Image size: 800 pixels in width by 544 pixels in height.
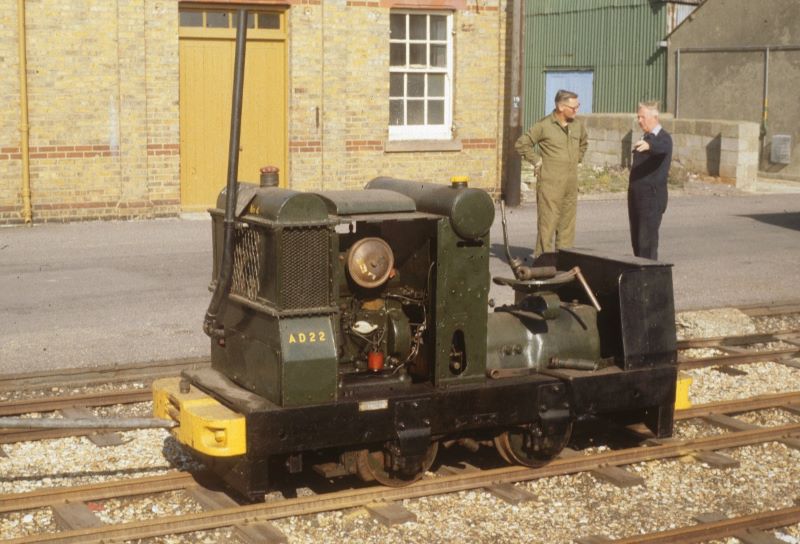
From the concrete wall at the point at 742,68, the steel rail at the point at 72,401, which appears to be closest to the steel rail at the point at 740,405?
the steel rail at the point at 72,401

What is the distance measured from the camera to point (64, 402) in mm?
8656

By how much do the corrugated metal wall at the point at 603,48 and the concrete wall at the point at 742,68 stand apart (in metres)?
0.84

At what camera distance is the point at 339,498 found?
6613 millimetres

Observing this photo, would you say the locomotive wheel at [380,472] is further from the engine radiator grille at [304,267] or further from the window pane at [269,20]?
the window pane at [269,20]

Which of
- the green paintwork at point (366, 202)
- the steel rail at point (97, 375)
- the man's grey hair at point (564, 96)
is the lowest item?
the steel rail at point (97, 375)

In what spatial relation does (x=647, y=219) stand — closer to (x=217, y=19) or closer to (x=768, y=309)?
(x=768, y=309)

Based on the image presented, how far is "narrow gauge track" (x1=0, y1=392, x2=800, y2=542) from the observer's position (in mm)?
6160

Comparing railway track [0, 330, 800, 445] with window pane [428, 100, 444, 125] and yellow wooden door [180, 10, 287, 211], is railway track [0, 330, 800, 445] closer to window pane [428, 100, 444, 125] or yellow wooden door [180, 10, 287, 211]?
yellow wooden door [180, 10, 287, 211]

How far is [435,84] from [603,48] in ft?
46.3

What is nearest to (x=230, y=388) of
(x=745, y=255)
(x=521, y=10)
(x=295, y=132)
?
(x=745, y=255)

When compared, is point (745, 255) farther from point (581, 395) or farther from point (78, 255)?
point (581, 395)

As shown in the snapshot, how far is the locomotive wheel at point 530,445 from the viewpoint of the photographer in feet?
23.2

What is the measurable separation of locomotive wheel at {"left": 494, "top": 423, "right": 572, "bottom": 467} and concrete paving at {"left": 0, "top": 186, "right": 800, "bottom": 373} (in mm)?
1622

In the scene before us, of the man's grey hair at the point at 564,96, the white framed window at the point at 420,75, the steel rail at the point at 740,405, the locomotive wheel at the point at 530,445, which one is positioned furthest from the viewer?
the white framed window at the point at 420,75
